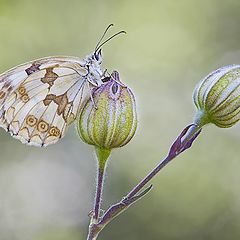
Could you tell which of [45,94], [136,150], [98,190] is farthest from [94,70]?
[136,150]

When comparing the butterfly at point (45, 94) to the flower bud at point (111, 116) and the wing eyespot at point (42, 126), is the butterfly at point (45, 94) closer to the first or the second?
the wing eyespot at point (42, 126)

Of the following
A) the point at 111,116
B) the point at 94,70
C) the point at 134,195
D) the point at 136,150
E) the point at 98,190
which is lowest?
the point at 134,195

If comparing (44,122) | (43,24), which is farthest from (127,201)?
(43,24)

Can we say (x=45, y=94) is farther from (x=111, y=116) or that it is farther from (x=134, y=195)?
(x=134, y=195)

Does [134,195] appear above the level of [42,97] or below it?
below

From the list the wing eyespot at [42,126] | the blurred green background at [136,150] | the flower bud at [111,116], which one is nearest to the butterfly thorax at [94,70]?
the flower bud at [111,116]

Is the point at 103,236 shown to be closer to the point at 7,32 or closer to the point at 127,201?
the point at 7,32
